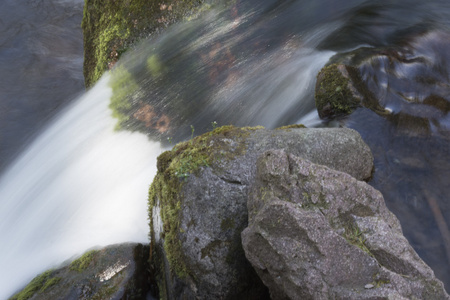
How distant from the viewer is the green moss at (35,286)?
15.9 feet

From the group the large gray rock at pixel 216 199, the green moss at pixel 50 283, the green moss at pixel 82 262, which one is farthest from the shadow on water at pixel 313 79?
the green moss at pixel 50 283

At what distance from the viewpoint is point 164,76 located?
7625mm

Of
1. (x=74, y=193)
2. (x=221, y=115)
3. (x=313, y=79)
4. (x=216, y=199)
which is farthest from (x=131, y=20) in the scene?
(x=216, y=199)

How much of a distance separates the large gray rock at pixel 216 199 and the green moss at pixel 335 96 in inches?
41.8

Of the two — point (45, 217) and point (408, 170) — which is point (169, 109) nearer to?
point (45, 217)

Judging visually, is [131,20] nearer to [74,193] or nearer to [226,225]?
[74,193]

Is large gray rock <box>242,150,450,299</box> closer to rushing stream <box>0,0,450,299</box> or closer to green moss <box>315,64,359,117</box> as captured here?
rushing stream <box>0,0,450,299</box>

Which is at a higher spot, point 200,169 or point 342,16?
point 200,169

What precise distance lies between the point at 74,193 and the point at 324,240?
4313mm

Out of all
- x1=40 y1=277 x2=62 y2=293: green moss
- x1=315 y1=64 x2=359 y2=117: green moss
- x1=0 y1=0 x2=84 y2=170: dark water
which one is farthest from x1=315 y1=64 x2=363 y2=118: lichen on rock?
x1=0 y1=0 x2=84 y2=170: dark water

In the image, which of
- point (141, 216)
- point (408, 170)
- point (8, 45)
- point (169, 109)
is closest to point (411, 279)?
point (408, 170)

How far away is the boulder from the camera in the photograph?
15.1 feet

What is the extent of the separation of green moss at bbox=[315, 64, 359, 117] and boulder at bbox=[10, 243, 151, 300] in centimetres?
299

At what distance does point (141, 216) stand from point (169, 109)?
2253 mm
